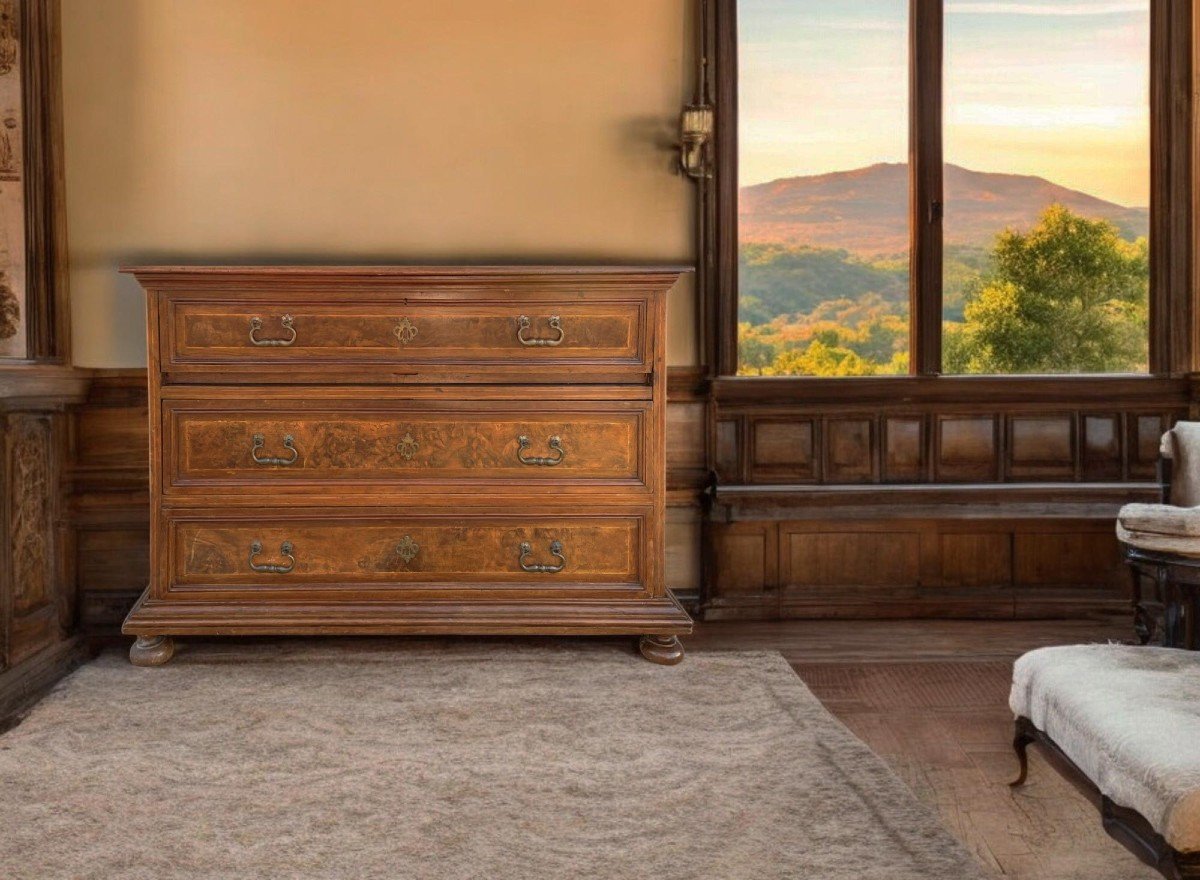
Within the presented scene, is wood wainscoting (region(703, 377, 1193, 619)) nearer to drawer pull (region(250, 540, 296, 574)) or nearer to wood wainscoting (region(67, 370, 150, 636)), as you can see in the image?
drawer pull (region(250, 540, 296, 574))

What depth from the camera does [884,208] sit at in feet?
17.0

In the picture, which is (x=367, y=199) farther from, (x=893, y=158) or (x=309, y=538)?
(x=893, y=158)

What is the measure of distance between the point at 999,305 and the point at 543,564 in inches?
97.2

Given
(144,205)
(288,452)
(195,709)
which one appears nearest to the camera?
(195,709)

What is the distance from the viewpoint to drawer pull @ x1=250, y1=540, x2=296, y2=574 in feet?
13.7

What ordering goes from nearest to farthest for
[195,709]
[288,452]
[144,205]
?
1. [195,709]
2. [288,452]
3. [144,205]

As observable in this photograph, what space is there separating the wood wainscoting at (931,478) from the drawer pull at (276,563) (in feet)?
6.02

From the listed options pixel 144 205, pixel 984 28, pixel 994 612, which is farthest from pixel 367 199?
pixel 994 612

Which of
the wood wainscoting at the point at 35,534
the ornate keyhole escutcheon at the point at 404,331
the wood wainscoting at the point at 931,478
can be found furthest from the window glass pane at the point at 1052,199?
the wood wainscoting at the point at 35,534

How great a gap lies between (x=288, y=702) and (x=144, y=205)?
2.35 m

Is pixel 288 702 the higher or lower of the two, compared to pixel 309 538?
lower

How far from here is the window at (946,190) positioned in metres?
5.13

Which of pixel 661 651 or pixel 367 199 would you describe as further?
pixel 367 199

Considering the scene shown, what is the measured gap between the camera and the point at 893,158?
518 centimetres
